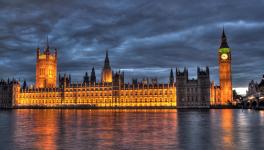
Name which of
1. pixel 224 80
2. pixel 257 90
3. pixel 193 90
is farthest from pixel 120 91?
pixel 257 90

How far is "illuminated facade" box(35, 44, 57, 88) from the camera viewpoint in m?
166

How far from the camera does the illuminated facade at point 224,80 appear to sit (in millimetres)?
133375

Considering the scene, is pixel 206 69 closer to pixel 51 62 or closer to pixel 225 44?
pixel 225 44

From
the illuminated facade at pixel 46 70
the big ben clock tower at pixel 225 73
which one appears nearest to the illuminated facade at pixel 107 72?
the illuminated facade at pixel 46 70

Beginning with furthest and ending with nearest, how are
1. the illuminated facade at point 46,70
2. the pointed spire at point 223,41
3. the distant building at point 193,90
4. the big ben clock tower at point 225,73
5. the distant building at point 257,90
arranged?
the illuminated facade at point 46,70 < the pointed spire at point 223,41 < the big ben clock tower at point 225,73 < the distant building at point 193,90 < the distant building at point 257,90

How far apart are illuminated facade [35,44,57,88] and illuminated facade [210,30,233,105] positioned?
7933cm

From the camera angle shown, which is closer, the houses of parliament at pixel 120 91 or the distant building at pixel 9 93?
the houses of parliament at pixel 120 91

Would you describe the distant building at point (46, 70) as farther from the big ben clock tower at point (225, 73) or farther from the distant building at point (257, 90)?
the distant building at point (257, 90)

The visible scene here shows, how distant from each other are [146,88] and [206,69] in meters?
24.6

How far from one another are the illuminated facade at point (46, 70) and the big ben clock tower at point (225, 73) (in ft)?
266

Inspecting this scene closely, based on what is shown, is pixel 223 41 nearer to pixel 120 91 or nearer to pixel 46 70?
pixel 120 91

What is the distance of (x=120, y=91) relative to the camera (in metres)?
135

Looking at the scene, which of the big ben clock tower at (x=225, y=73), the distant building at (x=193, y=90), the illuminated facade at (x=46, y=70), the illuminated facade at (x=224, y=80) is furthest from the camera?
the illuminated facade at (x=46, y=70)

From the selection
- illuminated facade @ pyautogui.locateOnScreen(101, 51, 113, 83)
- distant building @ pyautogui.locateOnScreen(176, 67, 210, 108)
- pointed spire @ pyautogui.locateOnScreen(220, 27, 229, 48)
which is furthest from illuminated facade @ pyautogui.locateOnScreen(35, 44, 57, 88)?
pointed spire @ pyautogui.locateOnScreen(220, 27, 229, 48)
